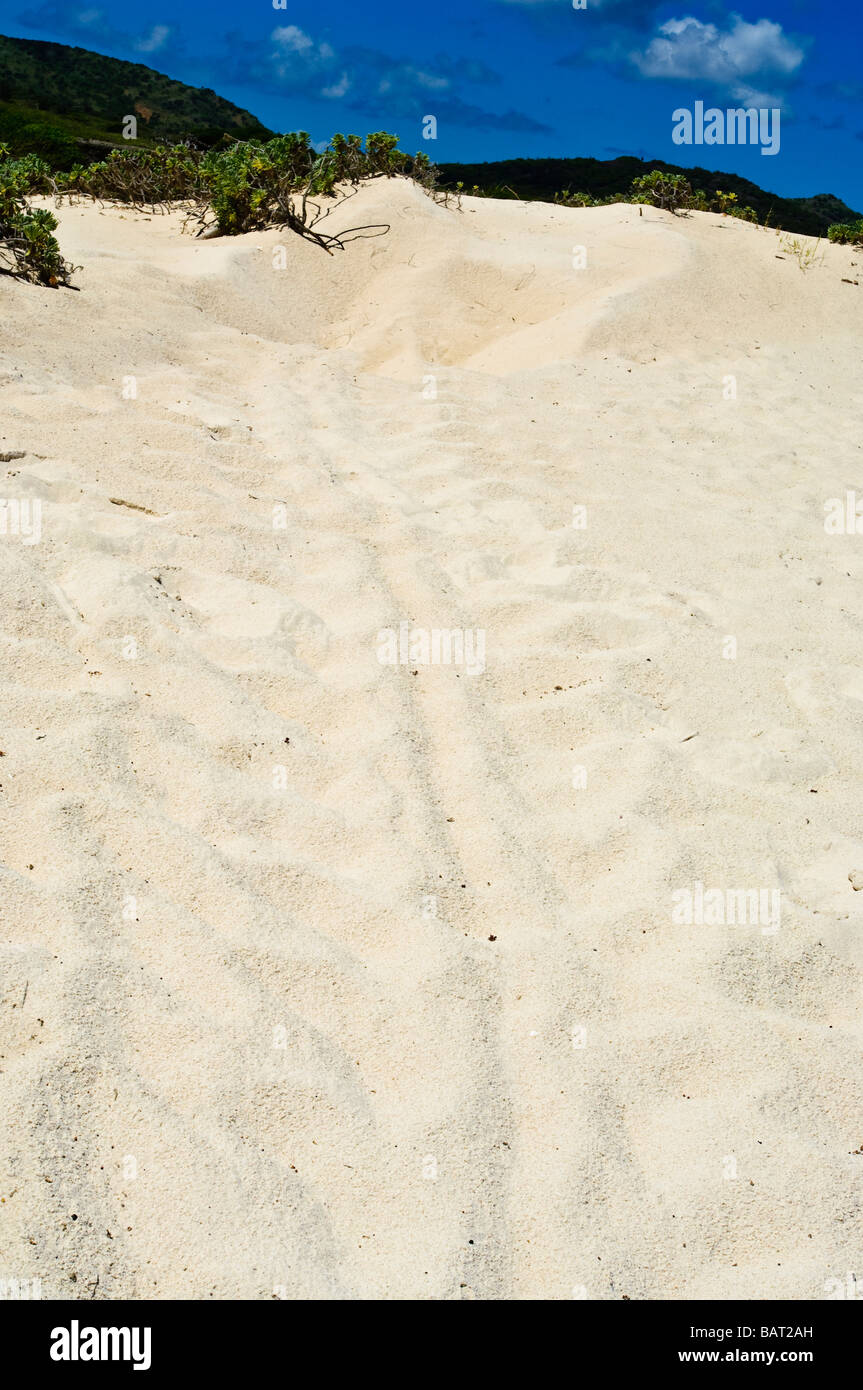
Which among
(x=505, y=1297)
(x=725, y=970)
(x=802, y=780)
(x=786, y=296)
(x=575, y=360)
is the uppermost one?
(x=786, y=296)

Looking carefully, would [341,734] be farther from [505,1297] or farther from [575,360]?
[575,360]

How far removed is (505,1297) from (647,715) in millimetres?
1940

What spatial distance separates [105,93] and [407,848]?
87.1 ft

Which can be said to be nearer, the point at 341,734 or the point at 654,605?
the point at 341,734

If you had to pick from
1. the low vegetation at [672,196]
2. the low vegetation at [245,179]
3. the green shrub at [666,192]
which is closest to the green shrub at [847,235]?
the low vegetation at [672,196]

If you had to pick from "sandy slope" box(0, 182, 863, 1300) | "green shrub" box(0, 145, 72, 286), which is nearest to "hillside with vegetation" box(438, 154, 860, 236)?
"green shrub" box(0, 145, 72, 286)

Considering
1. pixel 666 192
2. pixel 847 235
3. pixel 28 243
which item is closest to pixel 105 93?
pixel 666 192

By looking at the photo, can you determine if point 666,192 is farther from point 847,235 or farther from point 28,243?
point 28,243

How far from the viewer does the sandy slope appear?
187 cm

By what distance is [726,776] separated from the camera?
3117mm

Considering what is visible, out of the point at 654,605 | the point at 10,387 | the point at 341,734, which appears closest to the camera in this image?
the point at 341,734

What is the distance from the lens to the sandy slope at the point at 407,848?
6.13ft

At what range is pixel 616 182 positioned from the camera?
19.5 metres
